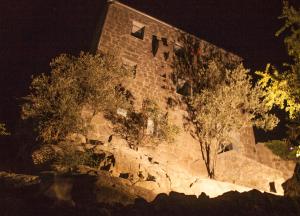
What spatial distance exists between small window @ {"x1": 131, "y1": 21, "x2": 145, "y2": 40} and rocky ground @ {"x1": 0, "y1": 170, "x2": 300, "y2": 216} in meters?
15.1

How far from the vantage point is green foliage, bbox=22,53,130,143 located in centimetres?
1525

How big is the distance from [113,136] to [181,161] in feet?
16.1

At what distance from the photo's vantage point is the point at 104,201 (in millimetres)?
9109

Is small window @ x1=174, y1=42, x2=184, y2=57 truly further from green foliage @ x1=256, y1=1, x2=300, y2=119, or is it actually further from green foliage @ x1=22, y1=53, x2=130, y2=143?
green foliage @ x1=256, y1=1, x2=300, y2=119

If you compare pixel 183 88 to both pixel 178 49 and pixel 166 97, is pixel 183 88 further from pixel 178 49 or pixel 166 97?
pixel 178 49

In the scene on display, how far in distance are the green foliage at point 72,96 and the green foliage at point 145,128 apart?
137cm

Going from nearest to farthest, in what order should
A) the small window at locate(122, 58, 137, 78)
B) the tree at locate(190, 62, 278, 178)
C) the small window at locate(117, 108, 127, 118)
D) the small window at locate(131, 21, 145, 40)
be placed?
1. the small window at locate(117, 108, 127, 118)
2. the tree at locate(190, 62, 278, 178)
3. the small window at locate(122, 58, 137, 78)
4. the small window at locate(131, 21, 145, 40)

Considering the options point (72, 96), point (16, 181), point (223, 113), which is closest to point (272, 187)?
point (223, 113)

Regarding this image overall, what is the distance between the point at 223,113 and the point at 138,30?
9.37 m

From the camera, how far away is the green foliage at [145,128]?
18609 millimetres

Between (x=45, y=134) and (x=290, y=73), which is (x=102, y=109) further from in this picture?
(x=290, y=73)

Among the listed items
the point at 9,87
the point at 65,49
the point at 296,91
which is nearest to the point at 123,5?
the point at 65,49

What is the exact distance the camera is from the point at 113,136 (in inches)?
724

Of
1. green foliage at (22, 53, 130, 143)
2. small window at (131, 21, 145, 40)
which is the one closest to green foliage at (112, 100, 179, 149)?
green foliage at (22, 53, 130, 143)
